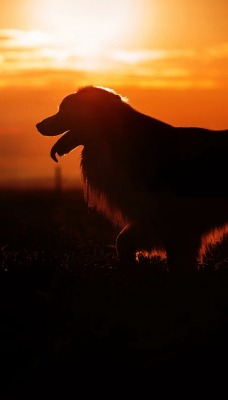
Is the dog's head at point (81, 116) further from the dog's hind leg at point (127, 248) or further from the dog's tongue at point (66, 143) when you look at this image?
the dog's hind leg at point (127, 248)

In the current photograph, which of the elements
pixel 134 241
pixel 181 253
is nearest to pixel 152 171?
pixel 134 241

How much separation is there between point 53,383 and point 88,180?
4.05 m

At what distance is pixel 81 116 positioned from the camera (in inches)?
377

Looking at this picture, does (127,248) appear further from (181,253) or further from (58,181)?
(58,181)

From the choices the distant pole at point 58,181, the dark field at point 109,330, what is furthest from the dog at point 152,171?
the distant pole at point 58,181

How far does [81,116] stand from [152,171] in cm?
103

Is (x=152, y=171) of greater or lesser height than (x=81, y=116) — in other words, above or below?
below

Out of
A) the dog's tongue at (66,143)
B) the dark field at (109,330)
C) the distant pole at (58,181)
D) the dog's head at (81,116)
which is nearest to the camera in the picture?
the dark field at (109,330)

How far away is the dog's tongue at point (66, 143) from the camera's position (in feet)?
31.9

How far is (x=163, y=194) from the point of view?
9.34 m

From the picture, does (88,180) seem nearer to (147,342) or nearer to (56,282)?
(56,282)

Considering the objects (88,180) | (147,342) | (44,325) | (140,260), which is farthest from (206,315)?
(88,180)

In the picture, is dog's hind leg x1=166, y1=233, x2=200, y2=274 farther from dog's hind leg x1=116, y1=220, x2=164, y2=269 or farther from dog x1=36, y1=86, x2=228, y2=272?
dog's hind leg x1=116, y1=220, x2=164, y2=269

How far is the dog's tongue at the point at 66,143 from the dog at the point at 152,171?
11 mm
